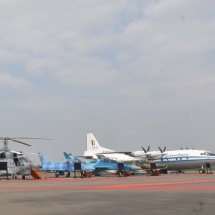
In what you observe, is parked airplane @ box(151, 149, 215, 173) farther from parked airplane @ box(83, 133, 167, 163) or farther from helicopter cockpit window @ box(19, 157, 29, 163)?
helicopter cockpit window @ box(19, 157, 29, 163)

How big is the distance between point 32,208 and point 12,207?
0.84 meters

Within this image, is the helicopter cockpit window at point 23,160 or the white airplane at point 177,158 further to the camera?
the white airplane at point 177,158

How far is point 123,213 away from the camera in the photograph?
37.3 ft

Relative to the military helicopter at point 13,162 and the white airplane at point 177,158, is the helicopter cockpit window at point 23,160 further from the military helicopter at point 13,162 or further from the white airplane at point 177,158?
the white airplane at point 177,158

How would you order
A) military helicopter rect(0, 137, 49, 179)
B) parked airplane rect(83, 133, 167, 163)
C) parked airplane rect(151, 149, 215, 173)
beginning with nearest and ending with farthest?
military helicopter rect(0, 137, 49, 179)
parked airplane rect(83, 133, 167, 163)
parked airplane rect(151, 149, 215, 173)

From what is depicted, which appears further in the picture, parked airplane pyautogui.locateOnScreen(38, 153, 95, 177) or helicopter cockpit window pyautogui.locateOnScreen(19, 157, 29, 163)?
parked airplane pyautogui.locateOnScreen(38, 153, 95, 177)

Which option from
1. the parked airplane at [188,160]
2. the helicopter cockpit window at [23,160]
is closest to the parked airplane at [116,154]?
the parked airplane at [188,160]

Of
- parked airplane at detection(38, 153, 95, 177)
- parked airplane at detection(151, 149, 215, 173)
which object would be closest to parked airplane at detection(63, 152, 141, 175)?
parked airplane at detection(38, 153, 95, 177)

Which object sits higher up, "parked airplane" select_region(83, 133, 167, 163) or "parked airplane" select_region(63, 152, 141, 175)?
"parked airplane" select_region(83, 133, 167, 163)

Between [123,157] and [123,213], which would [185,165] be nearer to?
[123,157]

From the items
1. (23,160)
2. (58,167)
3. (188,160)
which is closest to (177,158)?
(188,160)

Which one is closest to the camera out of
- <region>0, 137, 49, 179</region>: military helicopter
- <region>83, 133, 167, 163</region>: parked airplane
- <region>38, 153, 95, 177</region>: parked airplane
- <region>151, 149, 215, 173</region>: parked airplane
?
<region>0, 137, 49, 179</region>: military helicopter

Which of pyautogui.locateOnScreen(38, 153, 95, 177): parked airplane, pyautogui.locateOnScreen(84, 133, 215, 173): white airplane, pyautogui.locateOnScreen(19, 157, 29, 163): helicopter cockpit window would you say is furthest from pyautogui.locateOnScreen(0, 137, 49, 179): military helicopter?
pyautogui.locateOnScreen(84, 133, 215, 173): white airplane

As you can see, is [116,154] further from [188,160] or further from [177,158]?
[188,160]
